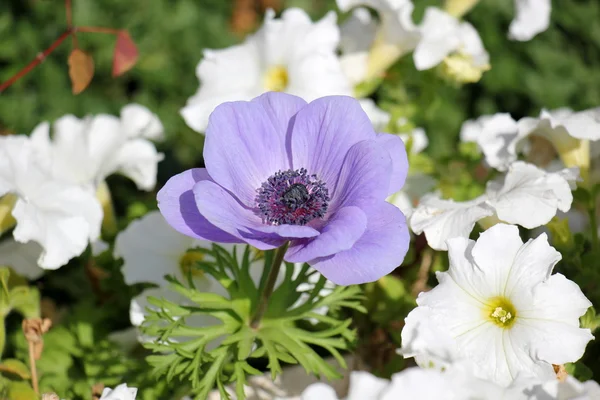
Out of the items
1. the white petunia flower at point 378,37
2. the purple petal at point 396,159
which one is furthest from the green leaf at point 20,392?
the white petunia flower at point 378,37

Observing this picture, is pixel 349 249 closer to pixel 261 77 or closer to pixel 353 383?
pixel 353 383

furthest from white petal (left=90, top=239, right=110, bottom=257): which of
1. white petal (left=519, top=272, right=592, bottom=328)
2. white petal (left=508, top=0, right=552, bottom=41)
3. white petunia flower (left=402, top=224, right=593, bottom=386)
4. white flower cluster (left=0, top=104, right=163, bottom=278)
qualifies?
white petal (left=508, top=0, right=552, bottom=41)

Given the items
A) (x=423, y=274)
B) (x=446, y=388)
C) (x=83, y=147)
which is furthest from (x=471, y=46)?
(x=446, y=388)

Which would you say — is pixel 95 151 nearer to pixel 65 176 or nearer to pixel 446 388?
pixel 65 176

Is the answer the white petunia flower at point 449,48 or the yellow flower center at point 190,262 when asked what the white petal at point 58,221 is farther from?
the white petunia flower at point 449,48

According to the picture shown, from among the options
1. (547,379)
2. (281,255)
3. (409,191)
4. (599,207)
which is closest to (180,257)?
(281,255)

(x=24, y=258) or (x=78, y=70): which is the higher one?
(x=78, y=70)
